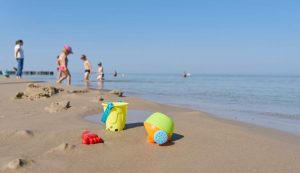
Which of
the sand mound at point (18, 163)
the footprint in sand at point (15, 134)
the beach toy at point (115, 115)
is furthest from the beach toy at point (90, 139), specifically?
the footprint in sand at point (15, 134)

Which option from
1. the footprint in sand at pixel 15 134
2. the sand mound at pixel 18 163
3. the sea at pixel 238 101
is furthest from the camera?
the sea at pixel 238 101

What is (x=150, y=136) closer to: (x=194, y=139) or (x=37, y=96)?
(x=194, y=139)

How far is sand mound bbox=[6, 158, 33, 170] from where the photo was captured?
2.40 metres

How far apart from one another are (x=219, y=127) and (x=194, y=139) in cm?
87

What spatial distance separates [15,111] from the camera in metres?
5.15

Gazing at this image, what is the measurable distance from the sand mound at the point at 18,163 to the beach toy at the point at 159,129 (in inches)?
46.0

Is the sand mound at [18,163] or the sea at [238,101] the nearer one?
the sand mound at [18,163]

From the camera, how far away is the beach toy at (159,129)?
3.04m

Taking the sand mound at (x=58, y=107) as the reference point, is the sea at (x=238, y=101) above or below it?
below

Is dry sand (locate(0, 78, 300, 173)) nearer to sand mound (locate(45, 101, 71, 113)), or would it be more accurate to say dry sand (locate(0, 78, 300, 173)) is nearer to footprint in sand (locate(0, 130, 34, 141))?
footprint in sand (locate(0, 130, 34, 141))

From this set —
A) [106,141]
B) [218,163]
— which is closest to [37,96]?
[106,141]

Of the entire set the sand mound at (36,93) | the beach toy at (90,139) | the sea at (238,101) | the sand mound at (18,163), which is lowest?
the sea at (238,101)

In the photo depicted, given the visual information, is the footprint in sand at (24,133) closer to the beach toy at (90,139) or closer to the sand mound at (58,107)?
the beach toy at (90,139)

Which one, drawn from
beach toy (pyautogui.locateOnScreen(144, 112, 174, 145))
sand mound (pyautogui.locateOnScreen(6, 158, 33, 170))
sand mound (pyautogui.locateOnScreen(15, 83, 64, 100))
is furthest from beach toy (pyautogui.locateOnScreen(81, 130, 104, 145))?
sand mound (pyautogui.locateOnScreen(15, 83, 64, 100))
